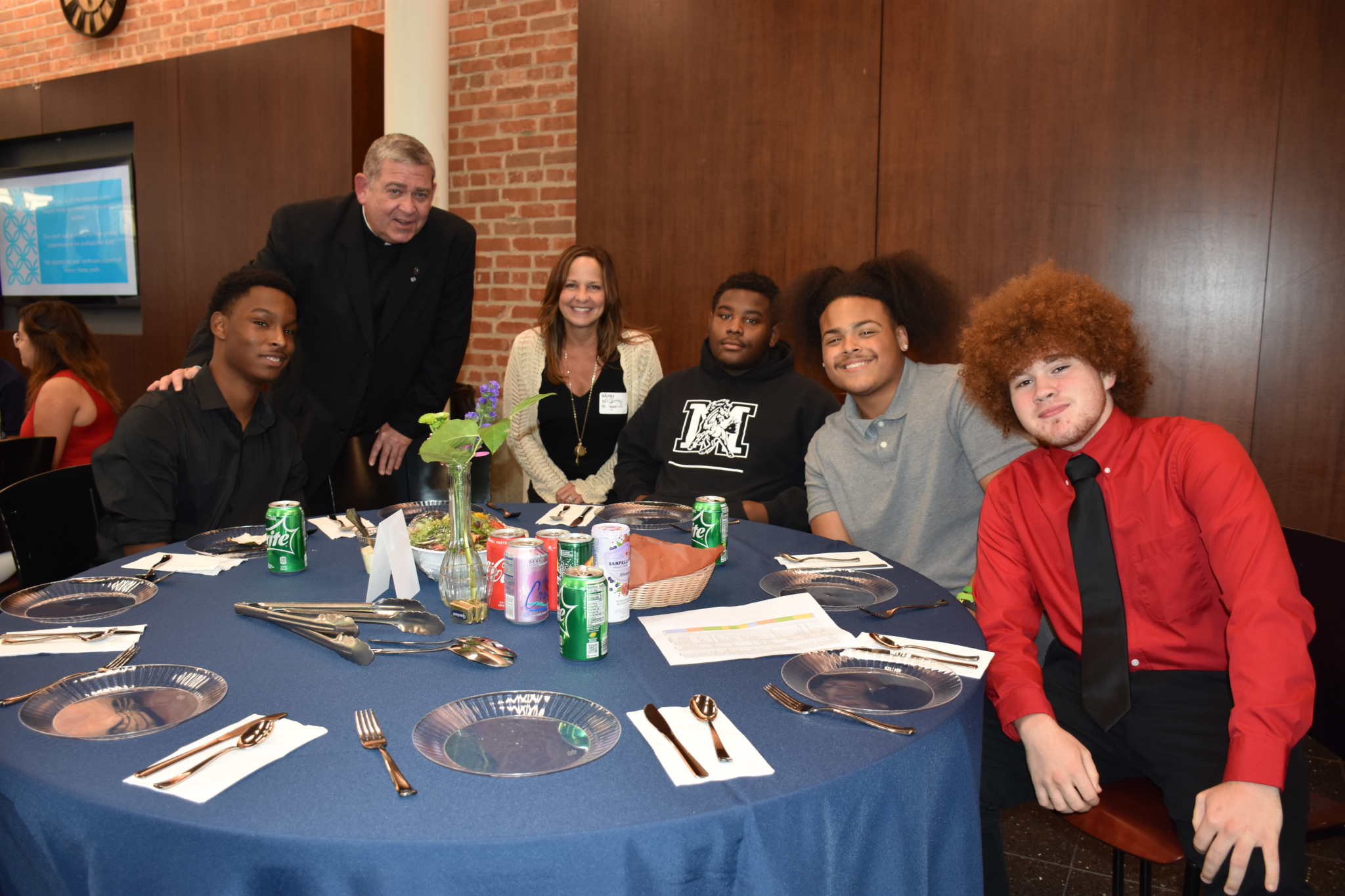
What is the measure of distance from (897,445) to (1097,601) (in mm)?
837

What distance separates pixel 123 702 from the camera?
45.8 inches

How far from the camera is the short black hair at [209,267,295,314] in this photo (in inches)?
101

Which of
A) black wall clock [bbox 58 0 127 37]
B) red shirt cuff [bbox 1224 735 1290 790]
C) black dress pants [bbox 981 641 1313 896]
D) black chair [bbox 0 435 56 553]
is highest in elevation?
black wall clock [bbox 58 0 127 37]

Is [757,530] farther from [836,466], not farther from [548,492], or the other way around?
[548,492]

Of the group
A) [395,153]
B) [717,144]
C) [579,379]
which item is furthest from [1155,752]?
[717,144]

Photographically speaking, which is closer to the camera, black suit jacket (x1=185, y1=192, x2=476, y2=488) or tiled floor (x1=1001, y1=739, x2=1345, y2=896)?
tiled floor (x1=1001, y1=739, x2=1345, y2=896)

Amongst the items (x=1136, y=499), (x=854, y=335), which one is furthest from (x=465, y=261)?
(x=1136, y=499)

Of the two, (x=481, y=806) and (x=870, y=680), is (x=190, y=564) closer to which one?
(x=481, y=806)

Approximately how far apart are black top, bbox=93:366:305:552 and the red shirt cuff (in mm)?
2260

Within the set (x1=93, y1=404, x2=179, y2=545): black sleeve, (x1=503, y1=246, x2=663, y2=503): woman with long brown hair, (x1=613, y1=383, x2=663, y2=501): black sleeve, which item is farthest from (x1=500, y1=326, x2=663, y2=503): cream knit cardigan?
(x1=93, y1=404, x2=179, y2=545): black sleeve

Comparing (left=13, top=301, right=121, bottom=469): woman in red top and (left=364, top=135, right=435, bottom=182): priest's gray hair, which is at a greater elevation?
(left=364, top=135, right=435, bottom=182): priest's gray hair

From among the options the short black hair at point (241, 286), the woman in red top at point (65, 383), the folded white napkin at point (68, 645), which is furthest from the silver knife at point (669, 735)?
the woman in red top at point (65, 383)

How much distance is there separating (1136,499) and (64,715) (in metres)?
1.73

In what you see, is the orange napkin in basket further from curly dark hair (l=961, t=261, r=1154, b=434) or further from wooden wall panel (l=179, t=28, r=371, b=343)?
wooden wall panel (l=179, t=28, r=371, b=343)
